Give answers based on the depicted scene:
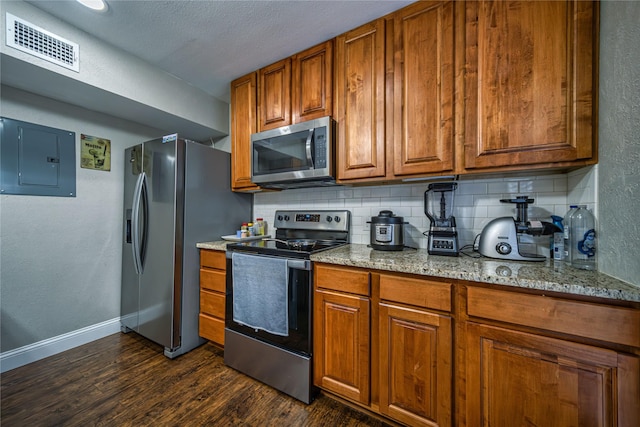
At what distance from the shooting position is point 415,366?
1194mm

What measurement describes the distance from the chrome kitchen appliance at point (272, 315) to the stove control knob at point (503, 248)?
3.30 ft

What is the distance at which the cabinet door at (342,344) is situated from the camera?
1.34 m

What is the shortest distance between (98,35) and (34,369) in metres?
2.50

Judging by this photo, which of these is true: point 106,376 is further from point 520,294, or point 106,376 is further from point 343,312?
point 520,294

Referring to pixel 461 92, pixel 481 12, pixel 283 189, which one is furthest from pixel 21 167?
pixel 481 12

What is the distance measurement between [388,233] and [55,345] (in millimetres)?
2830

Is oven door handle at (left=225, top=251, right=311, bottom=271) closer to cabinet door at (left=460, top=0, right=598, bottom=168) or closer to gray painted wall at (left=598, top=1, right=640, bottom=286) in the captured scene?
cabinet door at (left=460, top=0, right=598, bottom=168)

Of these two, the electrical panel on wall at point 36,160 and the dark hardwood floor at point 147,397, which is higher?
the electrical panel on wall at point 36,160

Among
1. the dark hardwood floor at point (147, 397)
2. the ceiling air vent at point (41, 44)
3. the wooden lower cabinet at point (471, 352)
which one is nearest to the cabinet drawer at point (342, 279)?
the wooden lower cabinet at point (471, 352)

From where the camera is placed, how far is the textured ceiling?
4.95 feet

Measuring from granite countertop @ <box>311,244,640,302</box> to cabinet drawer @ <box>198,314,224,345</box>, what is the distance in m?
1.13

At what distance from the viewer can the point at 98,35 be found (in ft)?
5.72

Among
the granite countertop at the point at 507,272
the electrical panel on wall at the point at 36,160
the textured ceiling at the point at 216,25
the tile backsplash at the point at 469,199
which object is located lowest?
the granite countertop at the point at 507,272

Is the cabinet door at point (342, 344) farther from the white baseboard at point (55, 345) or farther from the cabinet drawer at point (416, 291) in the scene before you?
the white baseboard at point (55, 345)
